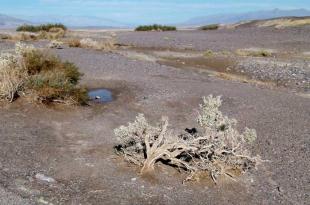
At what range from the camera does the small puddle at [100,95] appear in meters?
13.7

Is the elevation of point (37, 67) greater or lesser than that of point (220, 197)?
greater

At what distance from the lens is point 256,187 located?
8.27 m

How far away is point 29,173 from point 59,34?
35.9m

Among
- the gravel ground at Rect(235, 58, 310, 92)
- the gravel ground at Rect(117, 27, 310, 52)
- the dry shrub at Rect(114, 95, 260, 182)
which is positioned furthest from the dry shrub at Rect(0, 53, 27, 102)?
the gravel ground at Rect(117, 27, 310, 52)

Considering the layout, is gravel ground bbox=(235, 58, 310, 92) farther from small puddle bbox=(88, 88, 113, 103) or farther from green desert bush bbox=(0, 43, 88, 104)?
green desert bush bbox=(0, 43, 88, 104)

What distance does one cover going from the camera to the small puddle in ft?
44.9

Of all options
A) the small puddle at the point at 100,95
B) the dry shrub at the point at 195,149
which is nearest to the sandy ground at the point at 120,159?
the dry shrub at the point at 195,149

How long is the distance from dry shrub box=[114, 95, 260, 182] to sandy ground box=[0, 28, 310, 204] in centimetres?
21

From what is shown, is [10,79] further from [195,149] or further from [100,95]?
[195,149]

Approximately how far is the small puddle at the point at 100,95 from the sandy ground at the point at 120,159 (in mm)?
333

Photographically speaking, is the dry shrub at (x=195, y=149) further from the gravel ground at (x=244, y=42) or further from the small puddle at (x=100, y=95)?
the gravel ground at (x=244, y=42)

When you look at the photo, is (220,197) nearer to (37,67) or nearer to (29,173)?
(29,173)

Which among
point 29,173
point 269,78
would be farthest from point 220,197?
point 269,78

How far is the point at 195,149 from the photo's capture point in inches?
338
